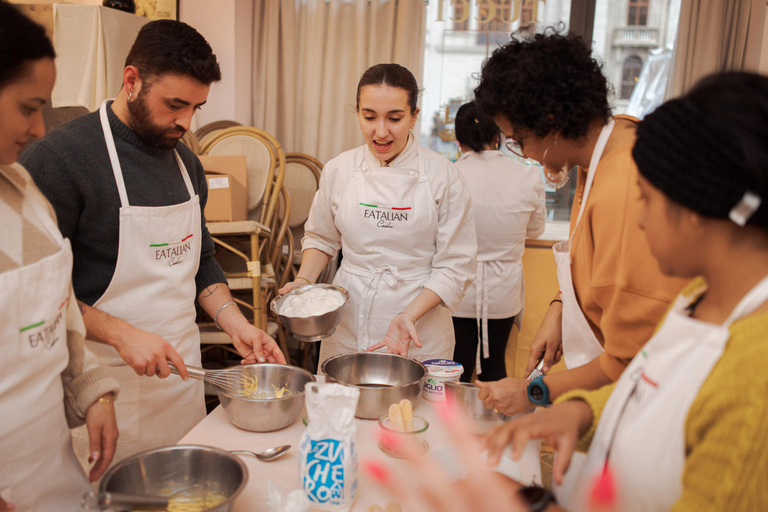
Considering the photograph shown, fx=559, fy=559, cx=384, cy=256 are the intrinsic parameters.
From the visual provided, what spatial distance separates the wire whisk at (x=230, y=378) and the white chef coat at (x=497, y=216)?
59.9 inches

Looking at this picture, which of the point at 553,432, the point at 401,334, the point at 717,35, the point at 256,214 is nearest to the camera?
the point at 553,432

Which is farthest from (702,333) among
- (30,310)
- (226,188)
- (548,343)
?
(226,188)

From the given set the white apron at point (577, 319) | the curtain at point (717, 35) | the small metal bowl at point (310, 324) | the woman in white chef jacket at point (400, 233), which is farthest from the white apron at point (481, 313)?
the curtain at point (717, 35)

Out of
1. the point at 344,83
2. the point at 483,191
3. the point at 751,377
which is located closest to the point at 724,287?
the point at 751,377

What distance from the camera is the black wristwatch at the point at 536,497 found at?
26.6 inches

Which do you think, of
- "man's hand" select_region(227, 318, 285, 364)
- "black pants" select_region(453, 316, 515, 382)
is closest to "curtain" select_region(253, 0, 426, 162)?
"black pants" select_region(453, 316, 515, 382)

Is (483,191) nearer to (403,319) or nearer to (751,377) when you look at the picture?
(403,319)

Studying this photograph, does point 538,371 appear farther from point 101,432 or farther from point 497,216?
point 497,216

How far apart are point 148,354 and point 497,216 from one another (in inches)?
74.0

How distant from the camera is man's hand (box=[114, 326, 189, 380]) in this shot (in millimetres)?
1165

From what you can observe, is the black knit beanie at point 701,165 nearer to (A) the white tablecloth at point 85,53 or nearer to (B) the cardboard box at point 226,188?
(B) the cardboard box at point 226,188

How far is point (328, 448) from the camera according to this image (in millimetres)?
887

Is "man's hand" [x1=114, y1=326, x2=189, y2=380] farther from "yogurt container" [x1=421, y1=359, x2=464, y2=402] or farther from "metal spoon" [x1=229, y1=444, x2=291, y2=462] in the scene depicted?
"yogurt container" [x1=421, y1=359, x2=464, y2=402]

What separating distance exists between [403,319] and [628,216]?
2.55 feet
